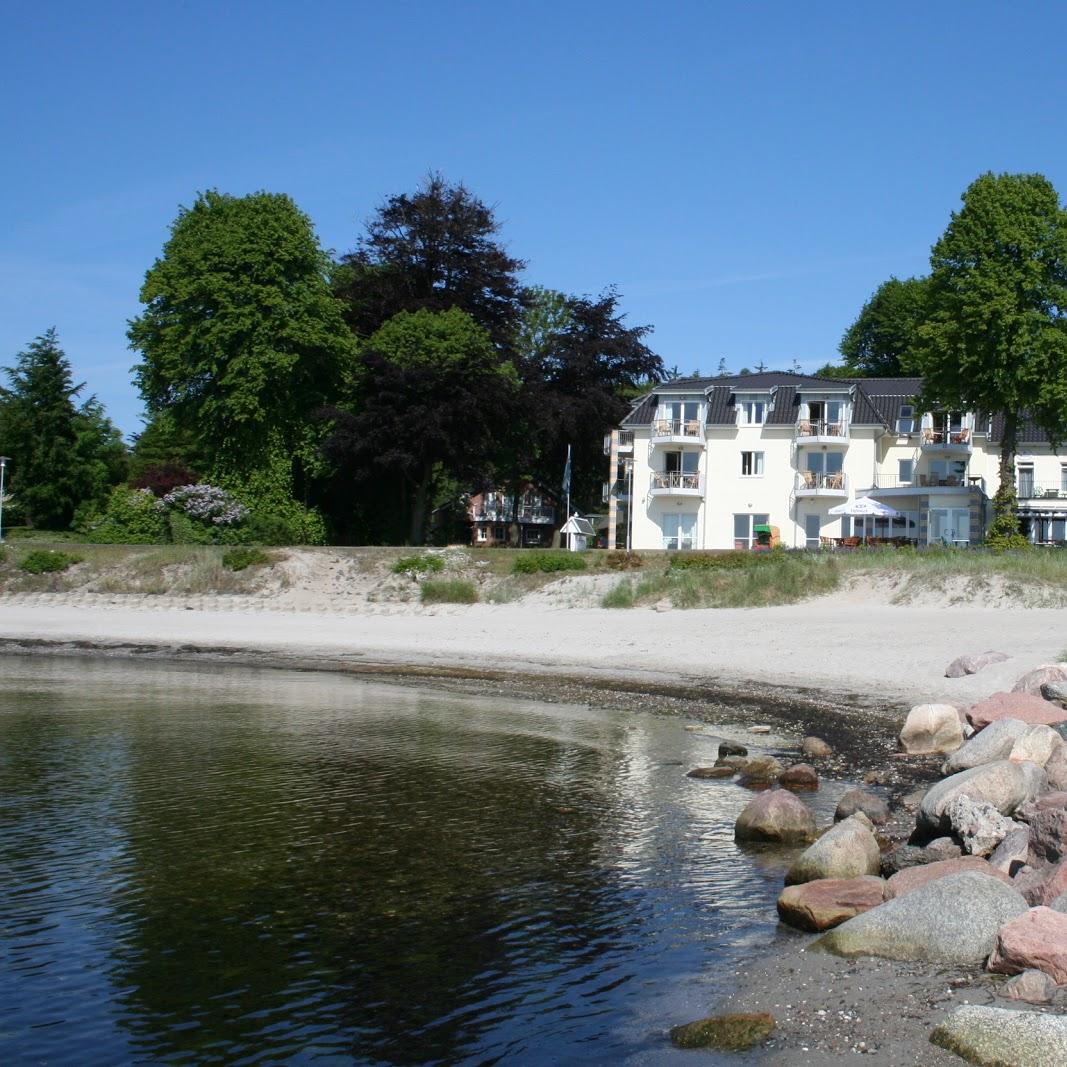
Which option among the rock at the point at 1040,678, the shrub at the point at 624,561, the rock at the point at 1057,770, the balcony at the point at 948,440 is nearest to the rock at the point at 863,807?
the rock at the point at 1057,770

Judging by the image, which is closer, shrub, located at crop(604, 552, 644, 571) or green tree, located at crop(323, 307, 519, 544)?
shrub, located at crop(604, 552, 644, 571)

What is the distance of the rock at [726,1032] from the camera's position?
838 cm

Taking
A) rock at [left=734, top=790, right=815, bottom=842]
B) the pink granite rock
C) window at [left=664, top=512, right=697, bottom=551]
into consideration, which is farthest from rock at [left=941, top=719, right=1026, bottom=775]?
window at [left=664, top=512, right=697, bottom=551]

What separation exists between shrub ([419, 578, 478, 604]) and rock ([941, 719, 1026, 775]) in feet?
96.8

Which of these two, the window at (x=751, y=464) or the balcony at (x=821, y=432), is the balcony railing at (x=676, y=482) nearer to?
the window at (x=751, y=464)

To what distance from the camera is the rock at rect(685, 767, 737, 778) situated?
18578mm

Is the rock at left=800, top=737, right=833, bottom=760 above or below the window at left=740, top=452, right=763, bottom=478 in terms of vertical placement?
below

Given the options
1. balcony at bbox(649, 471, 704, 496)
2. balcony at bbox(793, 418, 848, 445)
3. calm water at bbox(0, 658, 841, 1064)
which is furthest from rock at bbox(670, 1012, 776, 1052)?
balcony at bbox(793, 418, 848, 445)

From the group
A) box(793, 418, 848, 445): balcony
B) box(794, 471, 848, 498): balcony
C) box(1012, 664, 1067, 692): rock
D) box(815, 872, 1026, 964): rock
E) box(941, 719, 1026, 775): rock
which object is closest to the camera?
box(815, 872, 1026, 964): rock

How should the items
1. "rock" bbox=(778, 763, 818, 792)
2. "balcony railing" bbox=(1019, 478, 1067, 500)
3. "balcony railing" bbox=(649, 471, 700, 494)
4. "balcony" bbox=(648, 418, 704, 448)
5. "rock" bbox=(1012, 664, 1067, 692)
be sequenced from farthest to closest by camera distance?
"balcony railing" bbox=(1019, 478, 1067, 500)
"balcony railing" bbox=(649, 471, 700, 494)
"balcony" bbox=(648, 418, 704, 448)
"rock" bbox=(1012, 664, 1067, 692)
"rock" bbox=(778, 763, 818, 792)

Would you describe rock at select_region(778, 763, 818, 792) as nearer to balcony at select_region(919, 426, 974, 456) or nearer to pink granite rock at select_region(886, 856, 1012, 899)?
pink granite rock at select_region(886, 856, 1012, 899)

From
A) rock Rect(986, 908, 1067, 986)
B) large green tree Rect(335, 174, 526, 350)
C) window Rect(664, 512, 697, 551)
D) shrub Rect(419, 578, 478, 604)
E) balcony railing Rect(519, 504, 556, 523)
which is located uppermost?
large green tree Rect(335, 174, 526, 350)

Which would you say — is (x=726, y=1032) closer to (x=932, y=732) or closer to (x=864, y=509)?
(x=932, y=732)

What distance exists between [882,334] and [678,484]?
33557 mm
